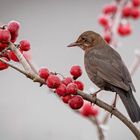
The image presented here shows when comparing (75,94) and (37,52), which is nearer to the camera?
(75,94)

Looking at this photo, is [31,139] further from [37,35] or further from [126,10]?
[37,35]

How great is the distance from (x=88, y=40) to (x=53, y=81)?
64.2 inches

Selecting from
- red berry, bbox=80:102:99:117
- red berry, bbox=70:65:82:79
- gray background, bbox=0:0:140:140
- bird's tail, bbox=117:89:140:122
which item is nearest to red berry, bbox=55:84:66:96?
red berry, bbox=70:65:82:79

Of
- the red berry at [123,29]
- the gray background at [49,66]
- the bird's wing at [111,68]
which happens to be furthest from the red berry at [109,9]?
the gray background at [49,66]

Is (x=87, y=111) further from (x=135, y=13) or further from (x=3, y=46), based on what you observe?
(x=135, y=13)

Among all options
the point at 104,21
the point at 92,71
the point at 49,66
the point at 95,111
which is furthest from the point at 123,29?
the point at 49,66

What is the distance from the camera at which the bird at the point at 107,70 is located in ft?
11.1

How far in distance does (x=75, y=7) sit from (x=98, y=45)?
6.39m

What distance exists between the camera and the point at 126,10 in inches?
173

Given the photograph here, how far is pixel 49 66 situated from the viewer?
25.8ft

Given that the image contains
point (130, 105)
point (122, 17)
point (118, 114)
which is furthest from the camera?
point (122, 17)

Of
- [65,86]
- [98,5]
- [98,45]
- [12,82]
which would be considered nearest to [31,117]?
[12,82]

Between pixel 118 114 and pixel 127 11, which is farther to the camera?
pixel 127 11

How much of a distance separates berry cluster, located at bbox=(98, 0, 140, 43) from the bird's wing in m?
0.10
